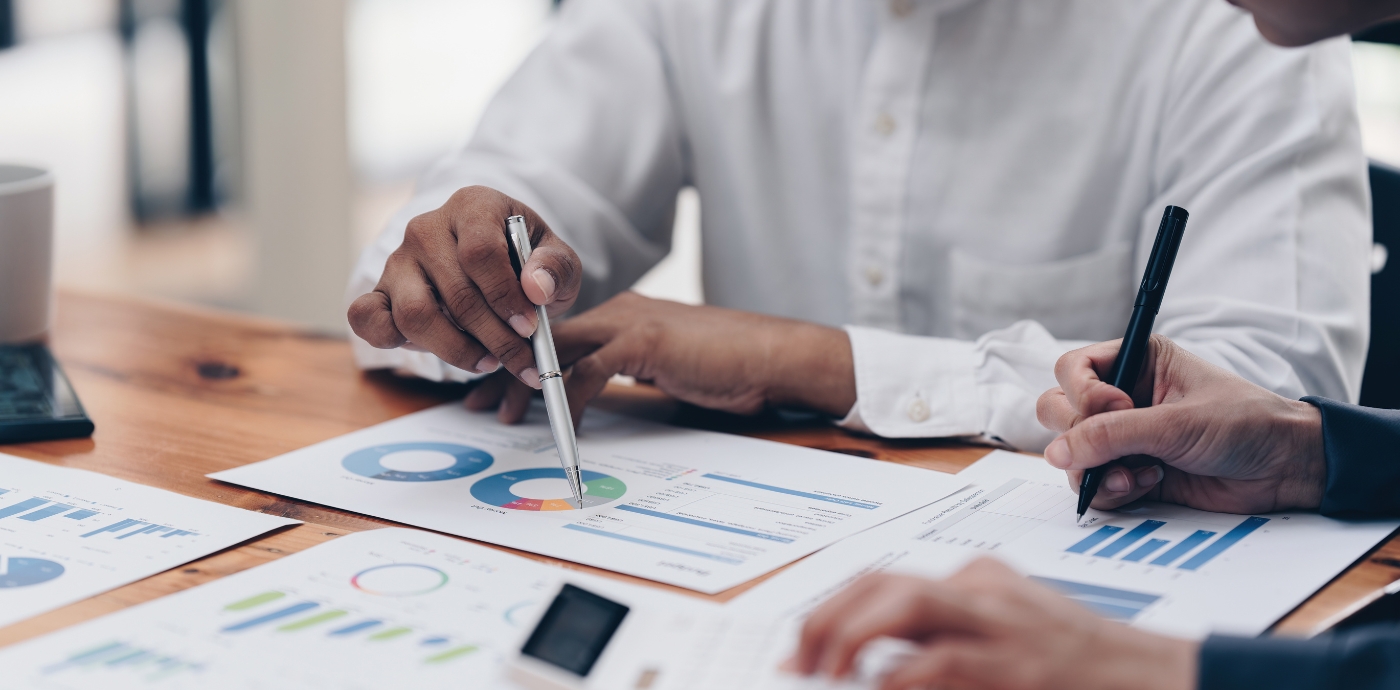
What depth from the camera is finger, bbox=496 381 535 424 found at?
37.8 inches

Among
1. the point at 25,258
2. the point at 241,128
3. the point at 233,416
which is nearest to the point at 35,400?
the point at 233,416

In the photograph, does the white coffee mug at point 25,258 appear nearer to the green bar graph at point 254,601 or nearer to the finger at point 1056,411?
the green bar graph at point 254,601

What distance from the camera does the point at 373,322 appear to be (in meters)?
0.86

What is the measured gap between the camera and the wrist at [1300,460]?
754 millimetres

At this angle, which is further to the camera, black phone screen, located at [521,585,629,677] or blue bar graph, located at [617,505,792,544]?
blue bar graph, located at [617,505,792,544]

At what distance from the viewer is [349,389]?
1.04 metres

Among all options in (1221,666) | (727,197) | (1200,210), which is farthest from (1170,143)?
(1221,666)

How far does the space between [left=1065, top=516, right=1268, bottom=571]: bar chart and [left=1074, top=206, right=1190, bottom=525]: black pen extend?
0.10 ft

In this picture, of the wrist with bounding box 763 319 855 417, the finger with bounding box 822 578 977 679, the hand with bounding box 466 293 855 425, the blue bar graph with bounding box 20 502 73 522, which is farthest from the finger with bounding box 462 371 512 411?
the finger with bounding box 822 578 977 679

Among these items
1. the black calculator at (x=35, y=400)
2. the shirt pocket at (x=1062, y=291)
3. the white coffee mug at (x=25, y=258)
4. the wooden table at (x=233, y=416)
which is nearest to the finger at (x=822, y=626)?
the wooden table at (x=233, y=416)

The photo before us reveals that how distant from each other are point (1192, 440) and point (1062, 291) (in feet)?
1.60

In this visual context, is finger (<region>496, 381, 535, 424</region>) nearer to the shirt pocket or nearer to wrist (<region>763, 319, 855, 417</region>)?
wrist (<region>763, 319, 855, 417</region>)

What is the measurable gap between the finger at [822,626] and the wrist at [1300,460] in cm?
37

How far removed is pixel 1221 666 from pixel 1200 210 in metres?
0.67
